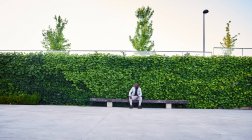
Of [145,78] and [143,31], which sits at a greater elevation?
[143,31]

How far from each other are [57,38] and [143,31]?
9.39 metres

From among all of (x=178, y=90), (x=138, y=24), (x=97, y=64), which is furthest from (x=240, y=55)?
(x=138, y=24)

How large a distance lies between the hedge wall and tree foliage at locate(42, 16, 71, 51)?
58.0 feet

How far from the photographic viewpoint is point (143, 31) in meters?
35.8

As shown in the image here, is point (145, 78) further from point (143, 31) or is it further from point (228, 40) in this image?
point (228, 40)

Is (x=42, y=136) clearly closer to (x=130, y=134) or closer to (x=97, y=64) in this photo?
(x=130, y=134)

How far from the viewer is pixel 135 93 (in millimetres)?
18797

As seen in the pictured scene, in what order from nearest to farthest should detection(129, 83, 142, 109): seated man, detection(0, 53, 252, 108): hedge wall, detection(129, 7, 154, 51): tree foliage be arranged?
detection(129, 83, 142, 109): seated man < detection(0, 53, 252, 108): hedge wall < detection(129, 7, 154, 51): tree foliage

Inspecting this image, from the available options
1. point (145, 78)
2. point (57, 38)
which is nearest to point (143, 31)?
point (57, 38)

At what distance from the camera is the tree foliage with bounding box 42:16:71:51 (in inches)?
1484

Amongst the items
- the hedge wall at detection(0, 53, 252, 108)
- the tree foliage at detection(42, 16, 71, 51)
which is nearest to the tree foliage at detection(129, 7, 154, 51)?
the tree foliage at detection(42, 16, 71, 51)

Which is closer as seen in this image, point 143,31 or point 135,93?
point 135,93

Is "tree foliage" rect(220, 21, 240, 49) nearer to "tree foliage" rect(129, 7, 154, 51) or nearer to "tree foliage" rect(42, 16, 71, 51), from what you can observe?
"tree foliage" rect(129, 7, 154, 51)

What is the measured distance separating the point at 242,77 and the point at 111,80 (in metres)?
7.23
